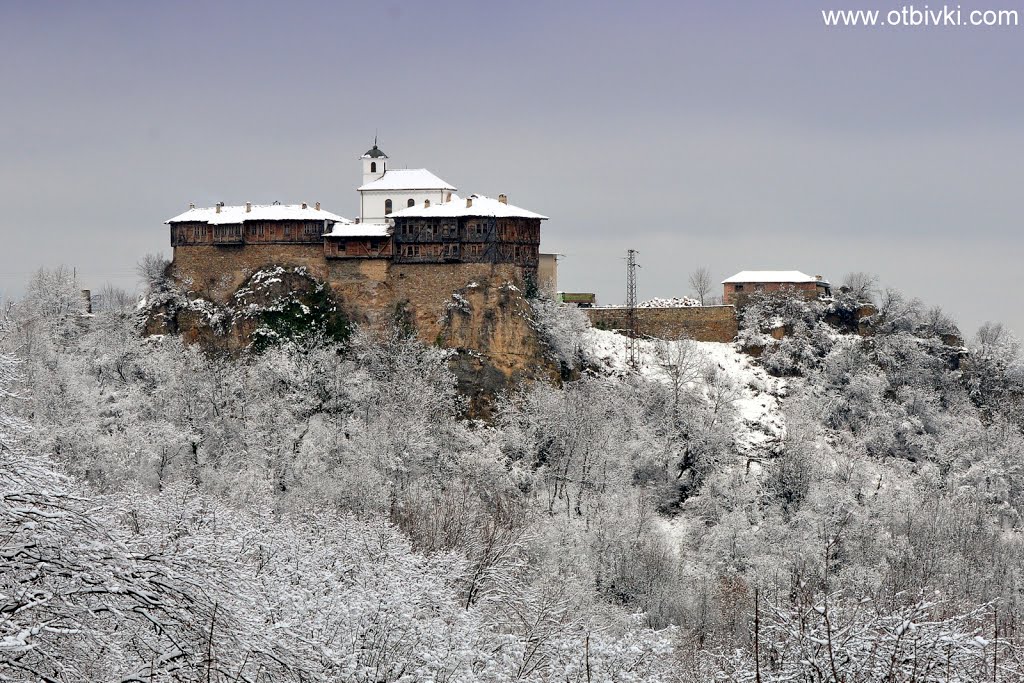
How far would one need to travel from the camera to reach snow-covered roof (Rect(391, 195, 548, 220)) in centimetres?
7469

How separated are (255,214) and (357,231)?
5.13 metres

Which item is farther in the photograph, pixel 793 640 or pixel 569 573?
pixel 569 573

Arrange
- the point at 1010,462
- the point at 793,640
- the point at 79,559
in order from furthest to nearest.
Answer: the point at 1010,462 < the point at 793,640 < the point at 79,559

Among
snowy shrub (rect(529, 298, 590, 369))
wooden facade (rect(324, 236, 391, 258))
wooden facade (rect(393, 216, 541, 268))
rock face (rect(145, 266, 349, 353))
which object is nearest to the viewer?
rock face (rect(145, 266, 349, 353))

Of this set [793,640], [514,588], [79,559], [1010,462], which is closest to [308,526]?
[514,588]

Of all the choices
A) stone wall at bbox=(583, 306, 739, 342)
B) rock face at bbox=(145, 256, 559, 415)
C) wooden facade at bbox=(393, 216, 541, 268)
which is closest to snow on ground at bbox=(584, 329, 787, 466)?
stone wall at bbox=(583, 306, 739, 342)

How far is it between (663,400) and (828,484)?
9.58m

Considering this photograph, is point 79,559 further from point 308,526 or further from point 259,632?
point 308,526

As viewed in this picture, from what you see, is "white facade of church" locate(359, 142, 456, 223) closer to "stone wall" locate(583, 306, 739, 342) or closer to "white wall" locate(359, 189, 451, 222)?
"white wall" locate(359, 189, 451, 222)

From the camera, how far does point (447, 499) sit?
58.5 meters

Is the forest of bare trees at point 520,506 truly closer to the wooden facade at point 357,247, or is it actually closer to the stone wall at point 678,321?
the stone wall at point 678,321

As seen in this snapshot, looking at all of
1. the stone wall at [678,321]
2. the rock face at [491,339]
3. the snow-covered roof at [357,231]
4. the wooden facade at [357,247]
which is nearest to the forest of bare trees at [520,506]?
the rock face at [491,339]

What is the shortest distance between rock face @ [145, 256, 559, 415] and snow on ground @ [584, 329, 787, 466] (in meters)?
5.69

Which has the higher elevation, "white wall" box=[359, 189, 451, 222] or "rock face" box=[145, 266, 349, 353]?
"white wall" box=[359, 189, 451, 222]
